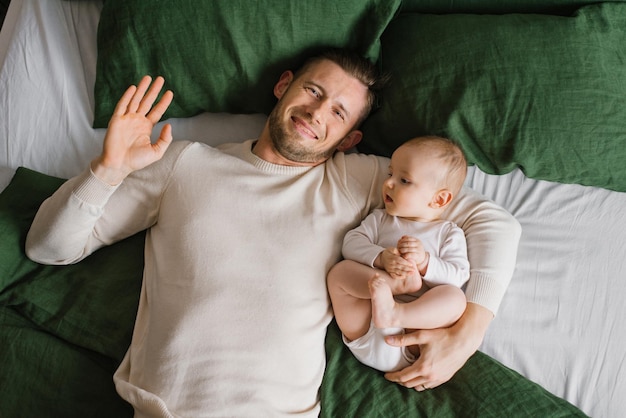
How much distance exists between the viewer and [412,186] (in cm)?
146

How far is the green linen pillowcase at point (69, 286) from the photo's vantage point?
1463 mm

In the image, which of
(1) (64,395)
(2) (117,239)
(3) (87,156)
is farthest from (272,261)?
(3) (87,156)

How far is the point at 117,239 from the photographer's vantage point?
156 centimetres

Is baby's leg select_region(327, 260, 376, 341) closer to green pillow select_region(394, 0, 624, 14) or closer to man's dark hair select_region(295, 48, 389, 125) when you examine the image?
man's dark hair select_region(295, 48, 389, 125)

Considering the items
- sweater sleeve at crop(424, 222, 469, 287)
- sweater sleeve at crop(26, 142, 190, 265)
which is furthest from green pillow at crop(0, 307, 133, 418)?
sweater sleeve at crop(424, 222, 469, 287)

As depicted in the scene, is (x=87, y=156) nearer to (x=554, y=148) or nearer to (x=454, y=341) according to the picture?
(x=454, y=341)

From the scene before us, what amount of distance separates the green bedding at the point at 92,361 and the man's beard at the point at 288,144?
0.50 m

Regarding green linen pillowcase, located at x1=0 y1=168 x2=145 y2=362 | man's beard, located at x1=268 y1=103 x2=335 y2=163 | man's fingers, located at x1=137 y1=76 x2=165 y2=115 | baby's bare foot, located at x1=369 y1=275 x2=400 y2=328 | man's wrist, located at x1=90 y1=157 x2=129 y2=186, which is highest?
man's fingers, located at x1=137 y1=76 x2=165 y2=115

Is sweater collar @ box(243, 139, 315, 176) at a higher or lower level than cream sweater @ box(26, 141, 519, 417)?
higher

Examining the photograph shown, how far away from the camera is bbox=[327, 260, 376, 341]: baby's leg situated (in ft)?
4.67

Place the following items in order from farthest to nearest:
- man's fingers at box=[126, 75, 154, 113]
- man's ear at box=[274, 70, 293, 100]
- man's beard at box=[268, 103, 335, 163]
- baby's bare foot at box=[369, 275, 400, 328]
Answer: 1. man's ear at box=[274, 70, 293, 100]
2. man's beard at box=[268, 103, 335, 163]
3. man's fingers at box=[126, 75, 154, 113]
4. baby's bare foot at box=[369, 275, 400, 328]

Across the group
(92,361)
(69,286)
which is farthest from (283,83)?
(92,361)

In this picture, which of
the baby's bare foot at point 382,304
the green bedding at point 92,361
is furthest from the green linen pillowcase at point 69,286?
the baby's bare foot at point 382,304

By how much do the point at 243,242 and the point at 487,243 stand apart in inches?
25.2
